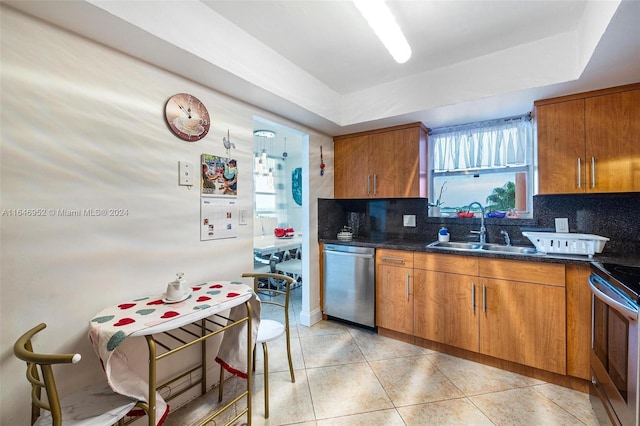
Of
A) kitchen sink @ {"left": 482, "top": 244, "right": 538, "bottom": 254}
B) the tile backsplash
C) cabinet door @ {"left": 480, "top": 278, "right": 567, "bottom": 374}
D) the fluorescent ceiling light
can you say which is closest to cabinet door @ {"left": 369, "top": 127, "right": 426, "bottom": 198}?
the tile backsplash

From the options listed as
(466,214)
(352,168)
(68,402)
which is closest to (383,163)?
(352,168)

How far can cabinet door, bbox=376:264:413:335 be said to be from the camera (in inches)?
96.4

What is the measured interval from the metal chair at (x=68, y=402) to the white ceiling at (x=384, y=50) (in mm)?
1392

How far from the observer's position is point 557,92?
6.40 feet

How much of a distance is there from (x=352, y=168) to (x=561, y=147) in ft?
5.95

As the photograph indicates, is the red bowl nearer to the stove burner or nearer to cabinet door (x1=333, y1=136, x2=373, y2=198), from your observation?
cabinet door (x1=333, y1=136, x2=373, y2=198)

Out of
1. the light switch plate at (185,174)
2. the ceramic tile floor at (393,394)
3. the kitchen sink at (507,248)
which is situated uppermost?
the light switch plate at (185,174)

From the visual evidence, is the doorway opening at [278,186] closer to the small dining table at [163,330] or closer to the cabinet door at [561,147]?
the small dining table at [163,330]

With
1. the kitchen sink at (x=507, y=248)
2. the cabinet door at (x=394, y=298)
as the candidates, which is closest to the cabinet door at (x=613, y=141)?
the kitchen sink at (x=507, y=248)

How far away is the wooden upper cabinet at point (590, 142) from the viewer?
183 cm

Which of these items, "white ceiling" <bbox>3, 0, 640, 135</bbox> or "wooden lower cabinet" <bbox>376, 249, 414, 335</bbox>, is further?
"wooden lower cabinet" <bbox>376, 249, 414, 335</bbox>

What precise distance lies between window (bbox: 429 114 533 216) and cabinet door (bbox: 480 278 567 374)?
0.89m

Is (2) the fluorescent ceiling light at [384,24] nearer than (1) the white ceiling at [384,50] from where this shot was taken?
Yes

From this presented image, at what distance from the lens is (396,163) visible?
2.79m
